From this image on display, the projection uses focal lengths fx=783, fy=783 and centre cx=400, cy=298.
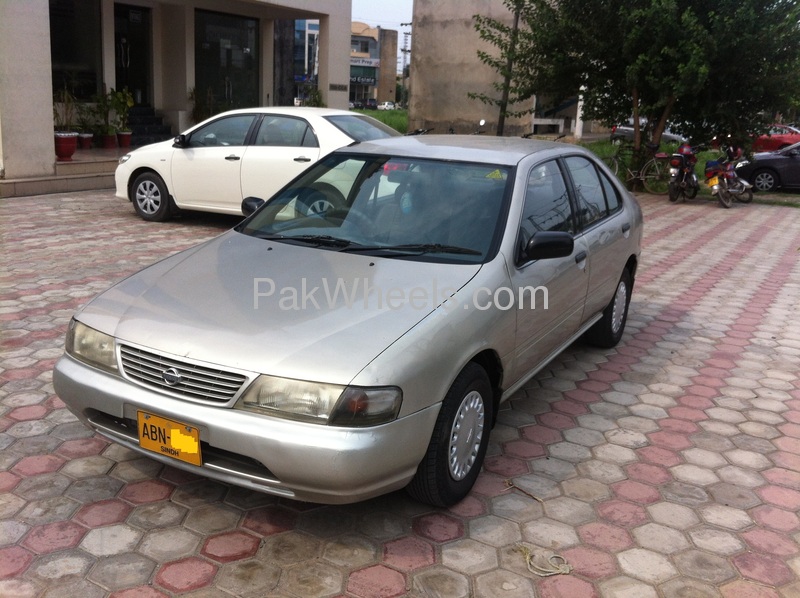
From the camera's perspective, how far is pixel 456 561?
3207mm

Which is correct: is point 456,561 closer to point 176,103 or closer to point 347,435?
point 347,435

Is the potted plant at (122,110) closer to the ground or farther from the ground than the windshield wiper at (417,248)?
farther from the ground

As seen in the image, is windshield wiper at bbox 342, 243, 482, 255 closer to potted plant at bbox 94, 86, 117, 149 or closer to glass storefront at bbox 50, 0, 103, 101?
potted plant at bbox 94, 86, 117, 149

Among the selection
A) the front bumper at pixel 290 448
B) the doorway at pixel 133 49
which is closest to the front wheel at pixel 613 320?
the front bumper at pixel 290 448

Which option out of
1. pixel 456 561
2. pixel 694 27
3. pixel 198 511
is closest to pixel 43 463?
pixel 198 511

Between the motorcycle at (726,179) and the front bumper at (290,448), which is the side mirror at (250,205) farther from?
the motorcycle at (726,179)

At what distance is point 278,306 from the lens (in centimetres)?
346

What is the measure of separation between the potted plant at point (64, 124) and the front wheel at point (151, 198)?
11.8 feet

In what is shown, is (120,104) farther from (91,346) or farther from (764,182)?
(764,182)

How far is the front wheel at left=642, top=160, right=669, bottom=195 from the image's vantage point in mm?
17125

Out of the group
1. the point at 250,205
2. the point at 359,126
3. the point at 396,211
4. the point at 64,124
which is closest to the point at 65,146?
the point at 64,124

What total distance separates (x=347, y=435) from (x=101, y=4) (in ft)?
51.7

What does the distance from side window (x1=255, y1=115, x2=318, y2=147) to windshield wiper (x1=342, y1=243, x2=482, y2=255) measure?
572 cm

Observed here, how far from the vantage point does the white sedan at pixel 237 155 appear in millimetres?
9422
